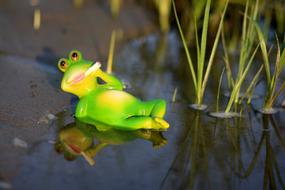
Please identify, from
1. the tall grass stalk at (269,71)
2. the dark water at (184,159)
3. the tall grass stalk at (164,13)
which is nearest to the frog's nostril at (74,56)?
the dark water at (184,159)

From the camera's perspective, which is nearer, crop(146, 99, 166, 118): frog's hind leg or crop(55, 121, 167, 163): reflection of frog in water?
crop(55, 121, 167, 163): reflection of frog in water

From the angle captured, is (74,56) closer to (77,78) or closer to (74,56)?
(74,56)

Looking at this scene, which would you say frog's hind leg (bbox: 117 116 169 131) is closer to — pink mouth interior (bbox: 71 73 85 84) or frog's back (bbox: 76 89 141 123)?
frog's back (bbox: 76 89 141 123)

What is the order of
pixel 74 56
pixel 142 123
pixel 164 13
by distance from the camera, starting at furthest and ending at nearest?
pixel 164 13
pixel 74 56
pixel 142 123

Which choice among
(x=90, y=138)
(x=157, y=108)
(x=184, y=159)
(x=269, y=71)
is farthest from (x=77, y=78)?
(x=269, y=71)

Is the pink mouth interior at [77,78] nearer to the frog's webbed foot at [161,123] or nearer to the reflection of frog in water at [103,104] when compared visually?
the reflection of frog in water at [103,104]

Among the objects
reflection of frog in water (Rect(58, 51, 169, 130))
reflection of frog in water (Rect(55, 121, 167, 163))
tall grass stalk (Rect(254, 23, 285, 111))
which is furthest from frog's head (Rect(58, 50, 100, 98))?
tall grass stalk (Rect(254, 23, 285, 111))

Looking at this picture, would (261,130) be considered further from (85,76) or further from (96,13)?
(96,13)
